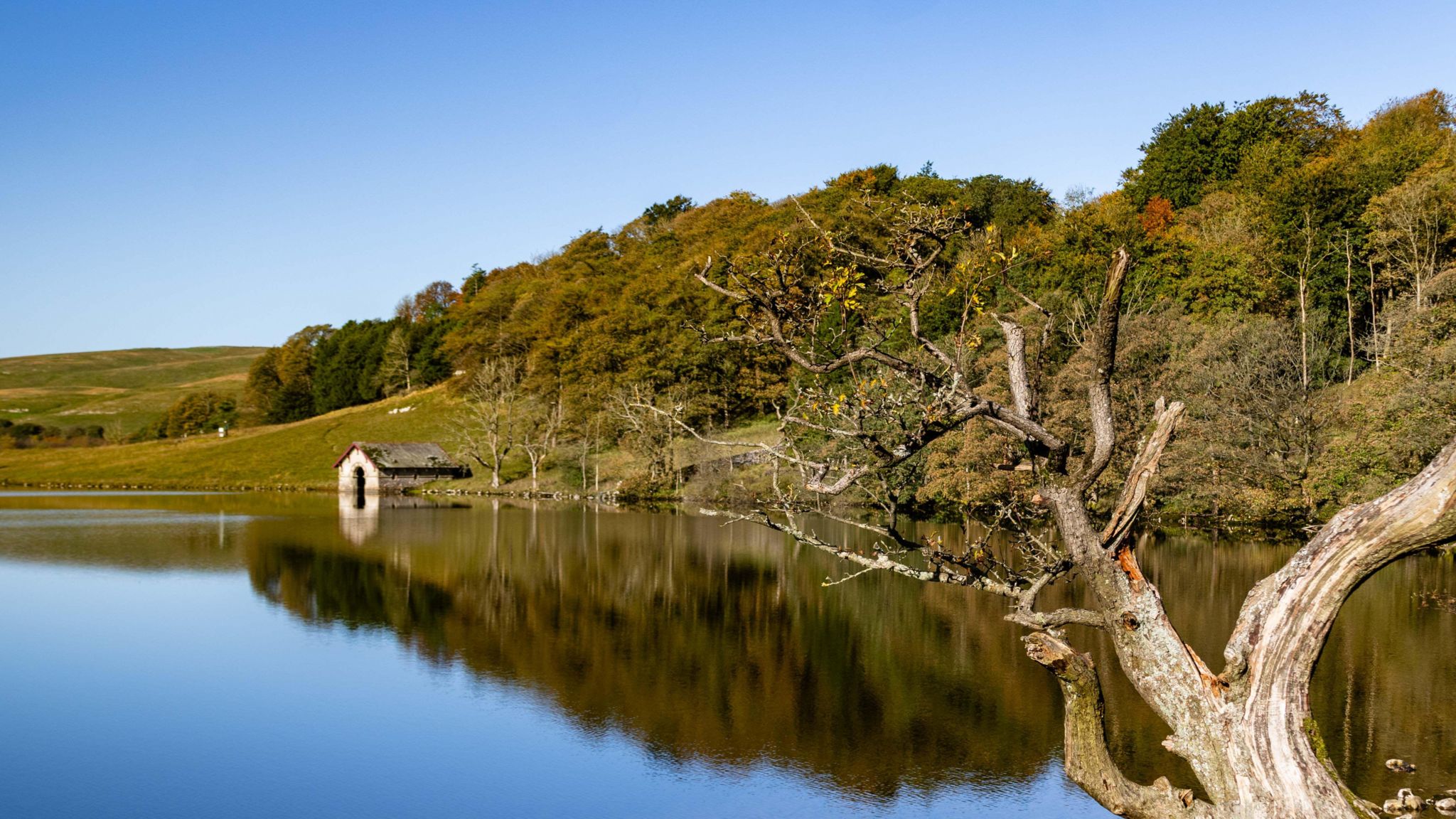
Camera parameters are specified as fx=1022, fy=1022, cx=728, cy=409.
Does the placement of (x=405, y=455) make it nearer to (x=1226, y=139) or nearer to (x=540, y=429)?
(x=540, y=429)

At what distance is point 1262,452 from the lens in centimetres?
3556

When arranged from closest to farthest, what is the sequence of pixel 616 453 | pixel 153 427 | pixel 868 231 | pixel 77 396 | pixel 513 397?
1. pixel 868 231
2. pixel 616 453
3. pixel 513 397
4. pixel 153 427
5. pixel 77 396

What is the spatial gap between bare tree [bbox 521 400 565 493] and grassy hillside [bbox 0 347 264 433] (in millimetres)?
48733

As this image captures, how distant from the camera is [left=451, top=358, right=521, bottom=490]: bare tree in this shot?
2761 inches

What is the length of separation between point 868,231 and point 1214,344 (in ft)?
78.8

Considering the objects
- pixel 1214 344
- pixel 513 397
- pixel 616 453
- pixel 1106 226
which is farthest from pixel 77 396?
pixel 1214 344

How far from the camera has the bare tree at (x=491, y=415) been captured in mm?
70125

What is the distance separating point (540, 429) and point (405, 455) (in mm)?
9766

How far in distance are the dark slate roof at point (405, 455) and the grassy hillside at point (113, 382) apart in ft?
130

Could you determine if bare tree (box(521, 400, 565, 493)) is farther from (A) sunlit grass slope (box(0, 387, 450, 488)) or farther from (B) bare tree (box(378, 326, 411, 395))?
(B) bare tree (box(378, 326, 411, 395))

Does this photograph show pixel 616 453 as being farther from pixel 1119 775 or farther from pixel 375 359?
pixel 1119 775

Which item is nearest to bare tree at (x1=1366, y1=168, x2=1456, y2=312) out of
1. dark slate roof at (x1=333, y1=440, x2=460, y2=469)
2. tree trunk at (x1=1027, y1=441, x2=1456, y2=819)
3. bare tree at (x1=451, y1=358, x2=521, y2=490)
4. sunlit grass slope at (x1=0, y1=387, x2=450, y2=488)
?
tree trunk at (x1=1027, y1=441, x2=1456, y2=819)

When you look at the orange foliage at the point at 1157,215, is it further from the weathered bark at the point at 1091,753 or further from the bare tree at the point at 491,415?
the weathered bark at the point at 1091,753

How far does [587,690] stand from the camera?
18.9m
